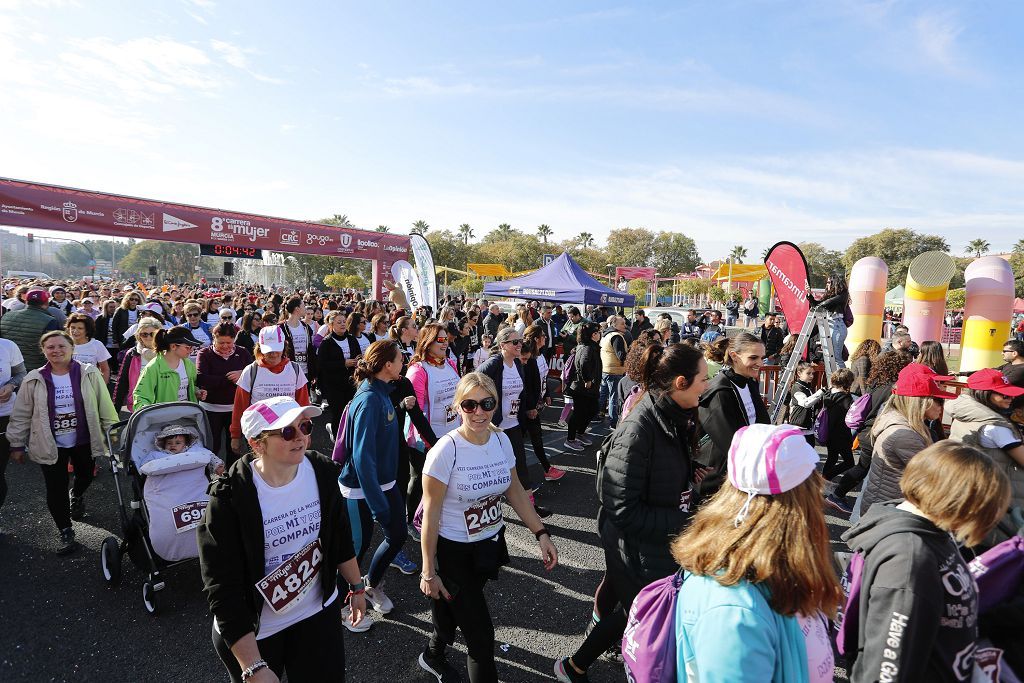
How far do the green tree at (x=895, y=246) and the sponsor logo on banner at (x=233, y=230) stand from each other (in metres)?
63.1

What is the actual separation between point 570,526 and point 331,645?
10.8ft

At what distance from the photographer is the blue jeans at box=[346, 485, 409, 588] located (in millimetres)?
3564

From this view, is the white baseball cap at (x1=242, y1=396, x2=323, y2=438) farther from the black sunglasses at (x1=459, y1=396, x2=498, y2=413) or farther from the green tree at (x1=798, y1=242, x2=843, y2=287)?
the green tree at (x1=798, y1=242, x2=843, y2=287)

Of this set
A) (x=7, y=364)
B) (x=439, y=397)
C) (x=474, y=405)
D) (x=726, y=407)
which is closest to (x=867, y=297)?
(x=726, y=407)

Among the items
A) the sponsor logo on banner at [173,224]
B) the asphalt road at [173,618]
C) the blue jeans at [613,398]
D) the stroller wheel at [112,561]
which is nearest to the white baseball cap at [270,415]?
the asphalt road at [173,618]

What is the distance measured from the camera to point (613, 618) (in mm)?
2814

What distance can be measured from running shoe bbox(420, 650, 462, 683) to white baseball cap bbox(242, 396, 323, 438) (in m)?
1.79

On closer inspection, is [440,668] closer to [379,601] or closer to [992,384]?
[379,601]

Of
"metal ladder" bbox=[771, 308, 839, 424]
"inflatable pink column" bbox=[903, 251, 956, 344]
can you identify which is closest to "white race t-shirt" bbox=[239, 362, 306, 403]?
"metal ladder" bbox=[771, 308, 839, 424]

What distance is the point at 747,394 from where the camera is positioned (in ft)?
12.6

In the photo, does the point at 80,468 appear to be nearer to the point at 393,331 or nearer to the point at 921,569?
the point at 393,331

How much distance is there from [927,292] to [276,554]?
15466 mm

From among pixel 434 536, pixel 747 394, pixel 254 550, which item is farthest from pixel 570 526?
pixel 254 550

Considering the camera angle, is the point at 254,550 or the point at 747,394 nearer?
the point at 254,550
